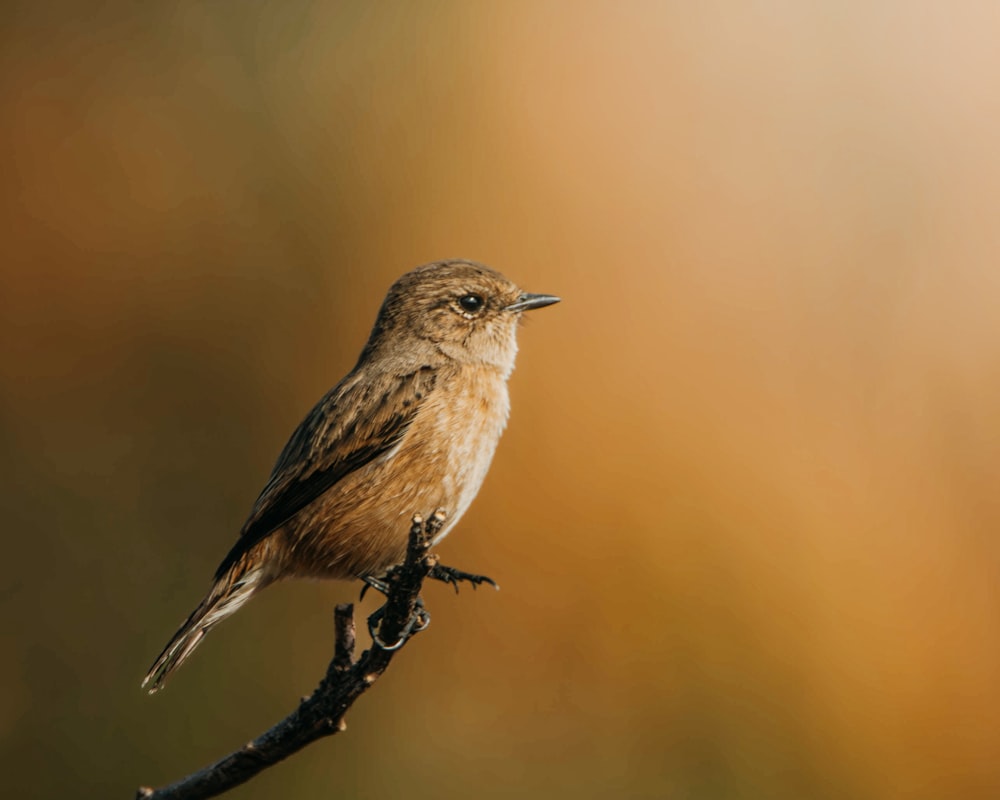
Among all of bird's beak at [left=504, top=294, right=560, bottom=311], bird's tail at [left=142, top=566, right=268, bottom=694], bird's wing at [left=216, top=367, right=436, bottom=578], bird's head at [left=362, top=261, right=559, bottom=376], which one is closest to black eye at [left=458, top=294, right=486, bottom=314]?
bird's head at [left=362, top=261, right=559, bottom=376]

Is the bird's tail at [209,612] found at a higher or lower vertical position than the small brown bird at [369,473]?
lower

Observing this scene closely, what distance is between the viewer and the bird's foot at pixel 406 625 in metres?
3.29

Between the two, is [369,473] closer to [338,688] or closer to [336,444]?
[336,444]

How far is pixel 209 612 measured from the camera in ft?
12.9

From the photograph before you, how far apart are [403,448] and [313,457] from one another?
15.3 inches

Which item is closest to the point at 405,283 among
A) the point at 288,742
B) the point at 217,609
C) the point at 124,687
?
the point at 217,609

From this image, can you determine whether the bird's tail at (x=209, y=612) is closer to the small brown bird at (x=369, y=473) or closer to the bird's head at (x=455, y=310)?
the small brown bird at (x=369, y=473)

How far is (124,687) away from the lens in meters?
6.40

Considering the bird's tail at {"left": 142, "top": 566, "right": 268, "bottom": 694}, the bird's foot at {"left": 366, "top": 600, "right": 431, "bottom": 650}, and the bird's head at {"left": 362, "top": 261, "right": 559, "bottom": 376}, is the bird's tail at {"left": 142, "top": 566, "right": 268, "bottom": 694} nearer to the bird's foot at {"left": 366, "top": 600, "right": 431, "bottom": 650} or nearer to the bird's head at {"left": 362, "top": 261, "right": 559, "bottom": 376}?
the bird's foot at {"left": 366, "top": 600, "right": 431, "bottom": 650}

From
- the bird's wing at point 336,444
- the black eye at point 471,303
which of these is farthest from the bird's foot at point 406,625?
the black eye at point 471,303

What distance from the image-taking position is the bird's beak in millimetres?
4449

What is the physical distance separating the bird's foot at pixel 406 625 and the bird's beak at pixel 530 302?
1.47 metres

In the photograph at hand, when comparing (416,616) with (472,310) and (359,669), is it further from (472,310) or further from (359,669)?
(472,310)

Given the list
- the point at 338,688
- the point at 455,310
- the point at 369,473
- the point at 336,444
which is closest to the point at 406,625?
the point at 338,688
